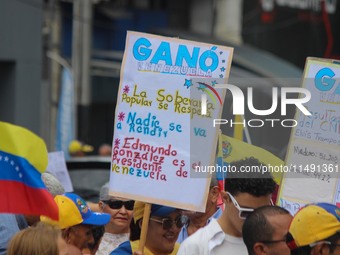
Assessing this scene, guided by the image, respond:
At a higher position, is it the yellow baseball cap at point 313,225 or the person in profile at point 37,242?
the yellow baseball cap at point 313,225

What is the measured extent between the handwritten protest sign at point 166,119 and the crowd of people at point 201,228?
17 cm

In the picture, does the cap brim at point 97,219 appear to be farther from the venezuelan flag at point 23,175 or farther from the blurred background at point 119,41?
the blurred background at point 119,41

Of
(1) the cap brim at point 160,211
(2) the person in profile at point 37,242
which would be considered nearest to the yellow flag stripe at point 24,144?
(2) the person in profile at point 37,242

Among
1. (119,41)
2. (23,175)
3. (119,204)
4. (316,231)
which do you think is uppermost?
(23,175)

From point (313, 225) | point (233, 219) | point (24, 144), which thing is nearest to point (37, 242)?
point (24, 144)

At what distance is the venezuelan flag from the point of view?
5465mm

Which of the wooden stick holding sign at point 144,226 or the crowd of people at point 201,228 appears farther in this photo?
the wooden stick holding sign at point 144,226

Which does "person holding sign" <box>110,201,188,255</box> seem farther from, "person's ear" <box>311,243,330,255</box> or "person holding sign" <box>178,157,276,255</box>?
"person's ear" <box>311,243,330,255</box>

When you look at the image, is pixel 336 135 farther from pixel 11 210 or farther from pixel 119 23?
pixel 119 23

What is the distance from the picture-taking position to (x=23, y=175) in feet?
18.1

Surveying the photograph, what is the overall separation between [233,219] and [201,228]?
1.06 ft

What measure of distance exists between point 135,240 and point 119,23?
23.4 metres

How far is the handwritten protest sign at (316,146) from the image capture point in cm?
695

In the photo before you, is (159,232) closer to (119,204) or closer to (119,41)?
(119,204)
